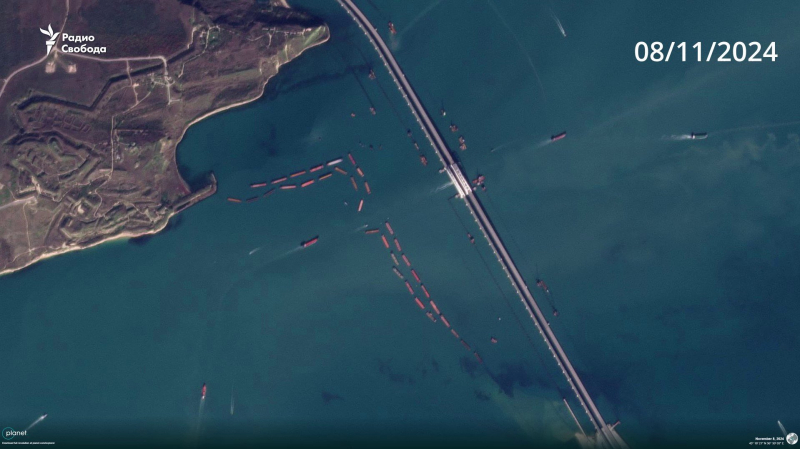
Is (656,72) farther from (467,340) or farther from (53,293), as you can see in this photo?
(53,293)

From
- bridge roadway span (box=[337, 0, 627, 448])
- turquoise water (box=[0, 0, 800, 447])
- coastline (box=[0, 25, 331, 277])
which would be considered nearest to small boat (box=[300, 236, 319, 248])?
turquoise water (box=[0, 0, 800, 447])

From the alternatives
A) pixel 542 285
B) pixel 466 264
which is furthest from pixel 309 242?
pixel 542 285

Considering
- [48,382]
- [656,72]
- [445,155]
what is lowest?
[48,382]

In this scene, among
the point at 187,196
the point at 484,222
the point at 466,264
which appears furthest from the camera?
the point at 187,196

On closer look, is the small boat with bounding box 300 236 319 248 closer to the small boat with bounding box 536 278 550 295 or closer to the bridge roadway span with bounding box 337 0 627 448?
the bridge roadway span with bounding box 337 0 627 448

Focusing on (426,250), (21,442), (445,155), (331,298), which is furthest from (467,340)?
(21,442)

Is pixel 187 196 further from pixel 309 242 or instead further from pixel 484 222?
pixel 484 222
